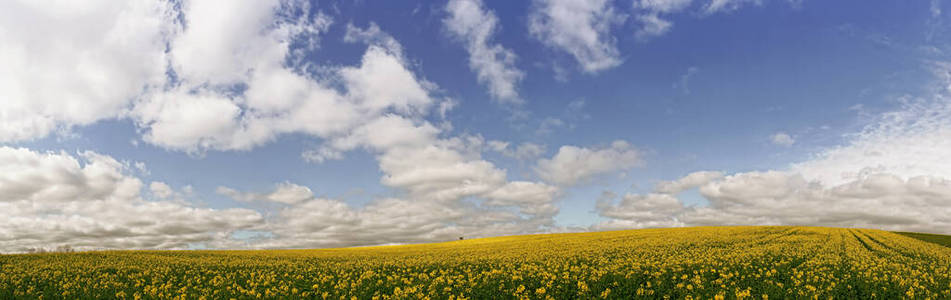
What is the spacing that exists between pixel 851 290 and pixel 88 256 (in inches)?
1950

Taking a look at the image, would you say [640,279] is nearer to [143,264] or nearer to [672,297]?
[672,297]

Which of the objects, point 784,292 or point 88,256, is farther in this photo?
point 88,256

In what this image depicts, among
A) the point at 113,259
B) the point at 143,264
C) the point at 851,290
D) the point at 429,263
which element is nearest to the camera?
the point at 851,290

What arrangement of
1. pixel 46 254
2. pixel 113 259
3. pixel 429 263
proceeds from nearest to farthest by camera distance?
pixel 429 263 → pixel 113 259 → pixel 46 254

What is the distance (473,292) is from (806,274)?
1398 cm

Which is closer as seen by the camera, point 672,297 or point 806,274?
point 672,297

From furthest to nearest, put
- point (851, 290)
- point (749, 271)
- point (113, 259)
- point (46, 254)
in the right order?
1. point (46, 254)
2. point (113, 259)
3. point (749, 271)
4. point (851, 290)

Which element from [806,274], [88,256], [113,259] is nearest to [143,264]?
[113,259]

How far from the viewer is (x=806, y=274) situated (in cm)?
1905

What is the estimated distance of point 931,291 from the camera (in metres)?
16.0

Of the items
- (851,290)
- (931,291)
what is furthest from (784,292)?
(931,291)

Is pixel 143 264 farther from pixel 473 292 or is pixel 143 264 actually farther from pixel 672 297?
pixel 672 297

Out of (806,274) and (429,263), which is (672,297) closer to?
(806,274)

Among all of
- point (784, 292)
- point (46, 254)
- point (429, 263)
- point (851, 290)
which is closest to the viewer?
point (784, 292)
